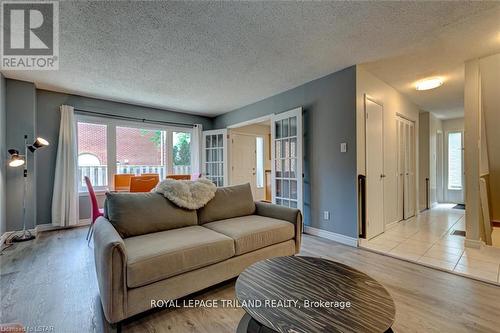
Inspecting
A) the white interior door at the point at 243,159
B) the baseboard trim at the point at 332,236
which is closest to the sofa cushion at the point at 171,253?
the baseboard trim at the point at 332,236

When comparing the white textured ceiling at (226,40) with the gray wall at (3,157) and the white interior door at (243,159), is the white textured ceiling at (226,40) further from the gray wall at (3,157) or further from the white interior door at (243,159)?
the white interior door at (243,159)

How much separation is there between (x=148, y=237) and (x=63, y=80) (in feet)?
10.6

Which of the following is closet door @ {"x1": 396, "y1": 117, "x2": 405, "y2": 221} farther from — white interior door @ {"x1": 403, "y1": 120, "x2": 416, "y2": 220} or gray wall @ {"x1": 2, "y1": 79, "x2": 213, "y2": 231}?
gray wall @ {"x1": 2, "y1": 79, "x2": 213, "y2": 231}

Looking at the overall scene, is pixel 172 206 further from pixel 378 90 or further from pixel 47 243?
pixel 378 90

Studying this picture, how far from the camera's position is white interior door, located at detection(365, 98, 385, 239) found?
3.23m

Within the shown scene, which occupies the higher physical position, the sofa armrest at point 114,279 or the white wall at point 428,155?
the white wall at point 428,155

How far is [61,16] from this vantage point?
6.66ft

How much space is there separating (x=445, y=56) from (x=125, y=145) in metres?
5.71

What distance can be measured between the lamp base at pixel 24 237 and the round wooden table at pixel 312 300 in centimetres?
382

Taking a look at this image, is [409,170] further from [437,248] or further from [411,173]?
[437,248]

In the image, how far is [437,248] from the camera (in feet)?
9.48

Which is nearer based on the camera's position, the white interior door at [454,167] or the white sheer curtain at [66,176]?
the white sheer curtain at [66,176]

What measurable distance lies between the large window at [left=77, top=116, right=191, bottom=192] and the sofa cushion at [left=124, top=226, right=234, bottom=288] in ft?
11.1

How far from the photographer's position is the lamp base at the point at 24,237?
3335 millimetres
